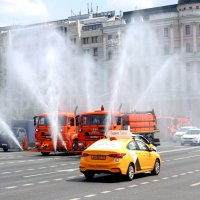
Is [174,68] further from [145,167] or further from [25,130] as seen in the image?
[145,167]

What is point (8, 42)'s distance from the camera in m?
93.9

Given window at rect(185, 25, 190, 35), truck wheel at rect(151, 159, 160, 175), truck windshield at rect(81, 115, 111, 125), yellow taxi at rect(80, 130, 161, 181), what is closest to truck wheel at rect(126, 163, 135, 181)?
yellow taxi at rect(80, 130, 161, 181)

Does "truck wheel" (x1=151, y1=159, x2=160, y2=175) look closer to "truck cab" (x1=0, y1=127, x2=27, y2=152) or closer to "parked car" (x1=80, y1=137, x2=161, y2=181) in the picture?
"parked car" (x1=80, y1=137, x2=161, y2=181)

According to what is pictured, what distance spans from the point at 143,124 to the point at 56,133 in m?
7.13

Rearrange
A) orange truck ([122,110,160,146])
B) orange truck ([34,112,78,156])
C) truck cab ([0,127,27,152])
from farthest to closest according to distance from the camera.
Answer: truck cab ([0,127,27,152]), orange truck ([122,110,160,146]), orange truck ([34,112,78,156])

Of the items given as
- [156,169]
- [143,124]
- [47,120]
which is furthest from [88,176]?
[143,124]

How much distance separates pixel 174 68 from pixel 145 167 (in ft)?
222

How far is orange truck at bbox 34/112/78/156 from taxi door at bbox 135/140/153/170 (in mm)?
14140

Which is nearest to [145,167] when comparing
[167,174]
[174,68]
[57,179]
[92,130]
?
[167,174]

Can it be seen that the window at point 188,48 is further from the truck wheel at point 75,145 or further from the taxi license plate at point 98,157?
the taxi license plate at point 98,157

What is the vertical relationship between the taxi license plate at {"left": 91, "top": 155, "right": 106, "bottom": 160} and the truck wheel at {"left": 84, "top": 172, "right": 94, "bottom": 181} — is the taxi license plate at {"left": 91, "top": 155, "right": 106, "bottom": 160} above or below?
above

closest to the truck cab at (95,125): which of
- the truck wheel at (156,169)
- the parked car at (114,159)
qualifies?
the truck wheel at (156,169)

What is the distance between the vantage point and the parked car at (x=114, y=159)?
18766 millimetres

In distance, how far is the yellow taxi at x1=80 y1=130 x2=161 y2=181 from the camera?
18766 mm
